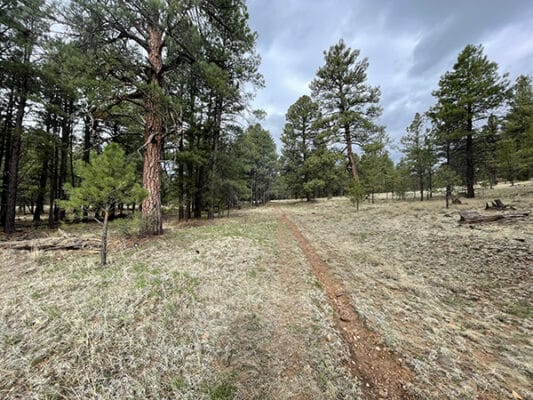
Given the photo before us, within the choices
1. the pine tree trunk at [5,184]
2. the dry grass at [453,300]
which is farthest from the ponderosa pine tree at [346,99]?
the pine tree trunk at [5,184]

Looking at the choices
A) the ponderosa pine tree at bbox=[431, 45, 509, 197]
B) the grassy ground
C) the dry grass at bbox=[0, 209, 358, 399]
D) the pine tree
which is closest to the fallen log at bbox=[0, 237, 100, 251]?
the grassy ground

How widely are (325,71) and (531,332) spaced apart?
20819 millimetres

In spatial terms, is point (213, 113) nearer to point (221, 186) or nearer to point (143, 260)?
point (221, 186)

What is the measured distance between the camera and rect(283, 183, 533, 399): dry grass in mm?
2098

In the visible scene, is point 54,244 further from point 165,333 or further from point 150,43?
point 150,43

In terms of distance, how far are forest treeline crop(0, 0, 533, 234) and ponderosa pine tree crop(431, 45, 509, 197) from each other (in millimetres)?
73

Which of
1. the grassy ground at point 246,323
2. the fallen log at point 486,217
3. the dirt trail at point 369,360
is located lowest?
the dirt trail at point 369,360

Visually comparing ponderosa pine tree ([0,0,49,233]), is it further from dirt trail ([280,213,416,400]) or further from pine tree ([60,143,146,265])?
dirt trail ([280,213,416,400])

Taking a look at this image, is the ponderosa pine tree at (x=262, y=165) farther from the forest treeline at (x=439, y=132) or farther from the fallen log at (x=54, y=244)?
the fallen log at (x=54, y=244)

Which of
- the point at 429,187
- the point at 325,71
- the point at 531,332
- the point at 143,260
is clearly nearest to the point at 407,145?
the point at 429,187

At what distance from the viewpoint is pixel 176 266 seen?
443cm

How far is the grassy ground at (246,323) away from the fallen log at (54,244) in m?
0.38

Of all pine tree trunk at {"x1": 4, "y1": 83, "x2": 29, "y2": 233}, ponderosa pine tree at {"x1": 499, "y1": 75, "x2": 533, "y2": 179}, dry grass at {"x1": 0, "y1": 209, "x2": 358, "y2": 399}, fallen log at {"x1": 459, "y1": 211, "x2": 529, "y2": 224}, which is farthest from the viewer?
ponderosa pine tree at {"x1": 499, "y1": 75, "x2": 533, "y2": 179}

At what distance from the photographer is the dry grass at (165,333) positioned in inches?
72.4
